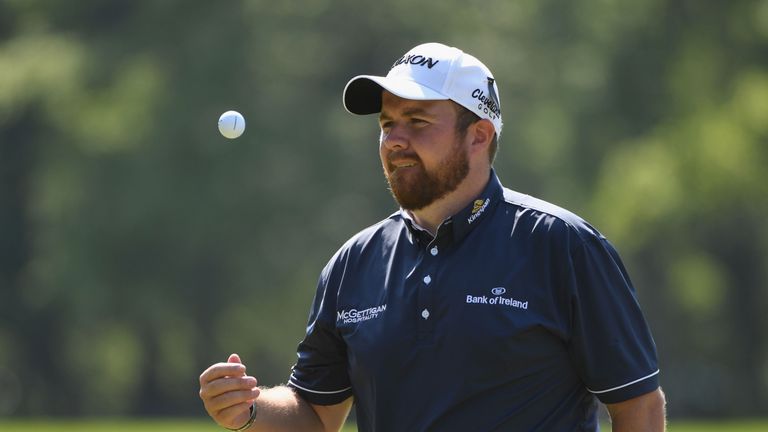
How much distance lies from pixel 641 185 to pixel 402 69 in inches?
977

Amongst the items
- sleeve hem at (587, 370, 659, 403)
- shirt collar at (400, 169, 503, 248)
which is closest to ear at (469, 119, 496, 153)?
shirt collar at (400, 169, 503, 248)

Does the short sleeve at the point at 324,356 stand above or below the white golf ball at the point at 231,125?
below

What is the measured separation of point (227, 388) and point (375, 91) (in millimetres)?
1200

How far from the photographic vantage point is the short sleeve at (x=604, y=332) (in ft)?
14.2

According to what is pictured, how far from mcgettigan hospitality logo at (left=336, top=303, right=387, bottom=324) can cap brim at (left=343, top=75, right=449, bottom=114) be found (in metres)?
0.71

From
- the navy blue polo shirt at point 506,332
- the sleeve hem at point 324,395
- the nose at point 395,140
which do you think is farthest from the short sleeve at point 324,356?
the nose at point 395,140

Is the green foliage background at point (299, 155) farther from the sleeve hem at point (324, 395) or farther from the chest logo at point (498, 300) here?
the chest logo at point (498, 300)

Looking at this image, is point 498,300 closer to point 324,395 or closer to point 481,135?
point 481,135

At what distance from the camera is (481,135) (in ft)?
15.7

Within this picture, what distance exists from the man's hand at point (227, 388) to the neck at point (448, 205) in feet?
2.54

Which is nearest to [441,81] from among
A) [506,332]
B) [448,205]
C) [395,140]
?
[395,140]

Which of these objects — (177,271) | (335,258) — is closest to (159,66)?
(177,271)

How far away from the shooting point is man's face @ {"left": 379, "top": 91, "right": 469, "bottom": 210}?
4.63 metres

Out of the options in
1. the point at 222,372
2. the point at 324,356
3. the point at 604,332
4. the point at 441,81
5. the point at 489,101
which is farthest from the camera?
the point at 324,356
